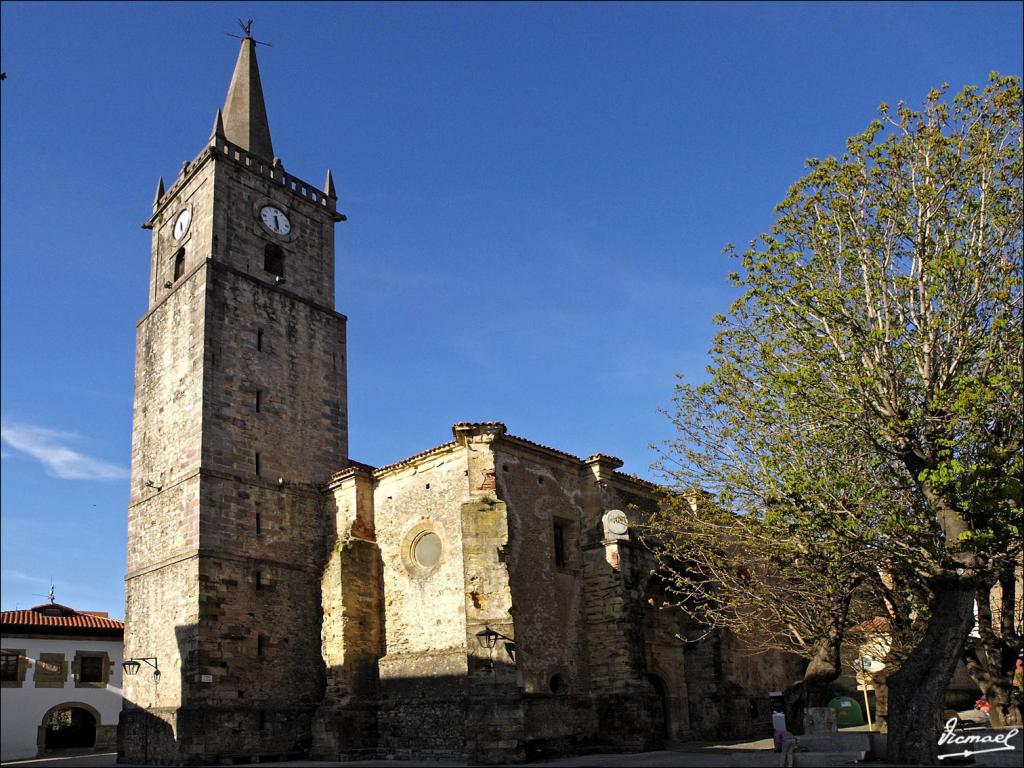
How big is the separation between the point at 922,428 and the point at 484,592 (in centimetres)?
1031

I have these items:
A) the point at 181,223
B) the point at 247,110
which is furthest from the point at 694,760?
the point at 247,110

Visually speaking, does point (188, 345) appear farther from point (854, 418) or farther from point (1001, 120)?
point (1001, 120)

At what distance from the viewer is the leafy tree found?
1371 cm

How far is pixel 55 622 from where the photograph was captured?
29703mm

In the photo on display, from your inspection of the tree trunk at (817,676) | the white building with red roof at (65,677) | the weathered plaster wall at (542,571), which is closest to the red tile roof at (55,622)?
the white building with red roof at (65,677)

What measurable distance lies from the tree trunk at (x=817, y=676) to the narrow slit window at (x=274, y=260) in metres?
19.0

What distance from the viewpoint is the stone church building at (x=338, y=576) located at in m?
20.5

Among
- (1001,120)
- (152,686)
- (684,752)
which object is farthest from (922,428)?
(152,686)

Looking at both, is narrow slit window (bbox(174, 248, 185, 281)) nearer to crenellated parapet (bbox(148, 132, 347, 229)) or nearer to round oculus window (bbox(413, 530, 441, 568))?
crenellated parapet (bbox(148, 132, 347, 229))

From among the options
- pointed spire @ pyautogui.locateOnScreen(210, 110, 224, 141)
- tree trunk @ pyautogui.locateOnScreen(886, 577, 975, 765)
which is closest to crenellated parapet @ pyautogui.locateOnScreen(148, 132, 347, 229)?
pointed spire @ pyautogui.locateOnScreen(210, 110, 224, 141)

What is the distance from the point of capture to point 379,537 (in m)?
23.8

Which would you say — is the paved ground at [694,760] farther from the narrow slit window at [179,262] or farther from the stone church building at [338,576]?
the narrow slit window at [179,262]

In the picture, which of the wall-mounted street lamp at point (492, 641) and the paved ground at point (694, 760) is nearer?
the paved ground at point (694, 760)

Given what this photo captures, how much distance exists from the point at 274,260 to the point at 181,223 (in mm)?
3285
